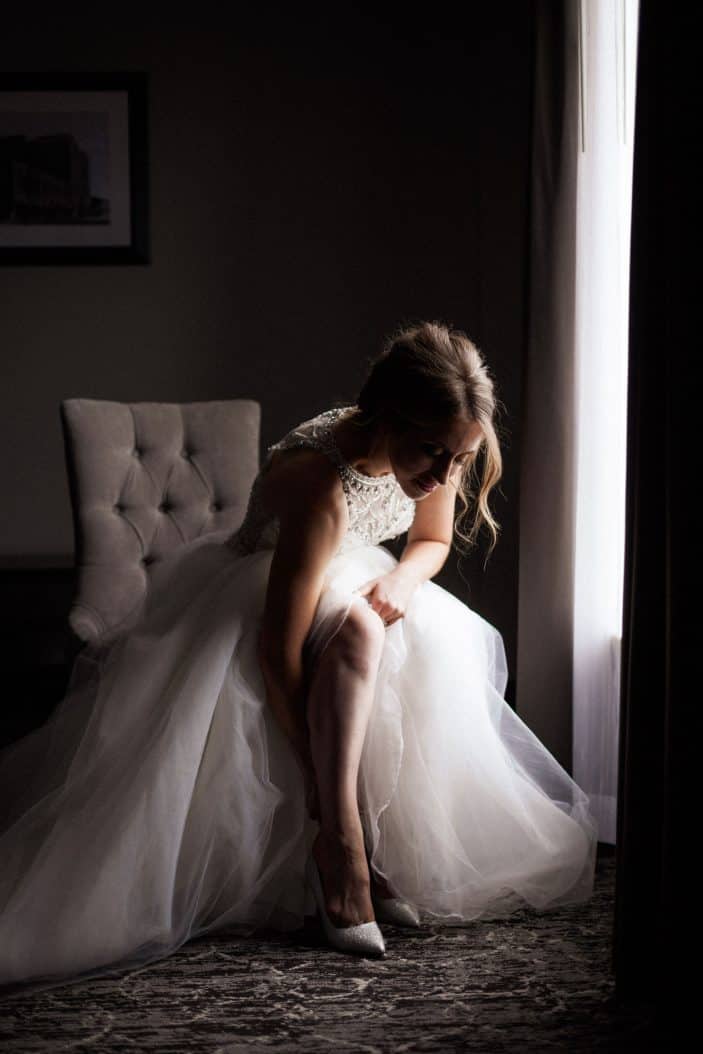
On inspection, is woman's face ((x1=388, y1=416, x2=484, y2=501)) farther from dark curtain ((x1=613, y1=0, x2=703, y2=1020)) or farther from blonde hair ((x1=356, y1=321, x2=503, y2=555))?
dark curtain ((x1=613, y1=0, x2=703, y2=1020))

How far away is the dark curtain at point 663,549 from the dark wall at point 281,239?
1.70 meters

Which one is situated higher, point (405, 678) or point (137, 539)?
point (137, 539)

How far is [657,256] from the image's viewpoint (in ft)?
4.87

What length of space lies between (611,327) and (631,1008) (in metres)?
1.38

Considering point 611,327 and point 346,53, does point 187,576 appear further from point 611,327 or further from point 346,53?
point 346,53

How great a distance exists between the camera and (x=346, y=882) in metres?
1.79

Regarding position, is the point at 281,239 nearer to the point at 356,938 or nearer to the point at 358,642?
the point at 358,642

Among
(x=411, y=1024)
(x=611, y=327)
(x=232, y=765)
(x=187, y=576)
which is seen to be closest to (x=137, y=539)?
(x=187, y=576)

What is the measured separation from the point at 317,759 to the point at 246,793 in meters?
0.13

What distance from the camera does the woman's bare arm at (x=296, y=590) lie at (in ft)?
6.03

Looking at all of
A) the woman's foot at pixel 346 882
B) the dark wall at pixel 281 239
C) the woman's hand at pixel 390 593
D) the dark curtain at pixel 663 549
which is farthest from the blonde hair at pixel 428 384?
the dark wall at pixel 281 239

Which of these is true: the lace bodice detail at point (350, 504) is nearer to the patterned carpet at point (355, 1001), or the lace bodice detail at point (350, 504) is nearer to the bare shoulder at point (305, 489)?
the bare shoulder at point (305, 489)

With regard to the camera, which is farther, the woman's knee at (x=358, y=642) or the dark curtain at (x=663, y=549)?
the woman's knee at (x=358, y=642)

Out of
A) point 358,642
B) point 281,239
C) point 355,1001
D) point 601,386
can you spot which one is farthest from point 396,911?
point 281,239
